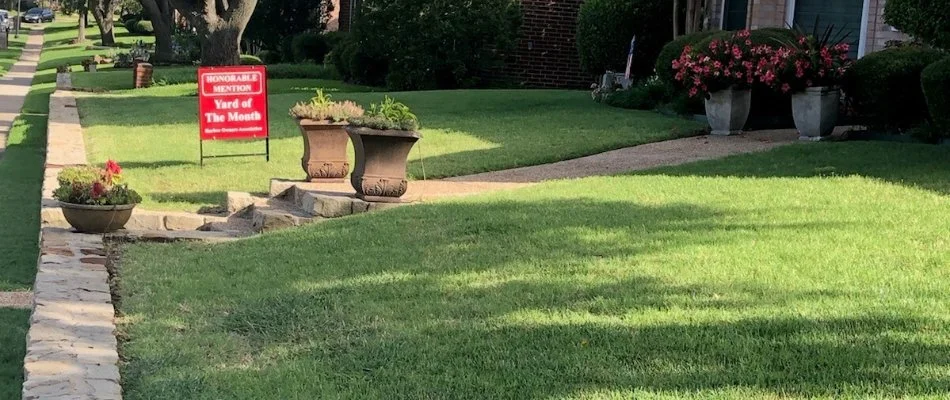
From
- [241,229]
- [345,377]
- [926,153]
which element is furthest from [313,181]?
[345,377]

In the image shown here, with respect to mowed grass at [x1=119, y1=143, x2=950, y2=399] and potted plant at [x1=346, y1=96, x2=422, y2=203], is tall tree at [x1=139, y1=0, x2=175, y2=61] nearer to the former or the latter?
potted plant at [x1=346, y1=96, x2=422, y2=203]

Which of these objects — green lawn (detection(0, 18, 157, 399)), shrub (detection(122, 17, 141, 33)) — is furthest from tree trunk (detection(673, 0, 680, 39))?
shrub (detection(122, 17, 141, 33))

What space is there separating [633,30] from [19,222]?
41.7ft

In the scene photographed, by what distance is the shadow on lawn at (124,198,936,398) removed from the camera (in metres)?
4.66

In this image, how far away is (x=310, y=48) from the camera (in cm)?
3672

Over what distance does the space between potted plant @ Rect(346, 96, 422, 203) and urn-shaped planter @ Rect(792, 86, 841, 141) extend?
499cm

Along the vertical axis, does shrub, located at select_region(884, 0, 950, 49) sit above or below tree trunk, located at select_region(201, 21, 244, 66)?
above

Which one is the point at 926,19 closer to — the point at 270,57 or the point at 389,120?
the point at 389,120

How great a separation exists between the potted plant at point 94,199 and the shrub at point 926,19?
671 centimetres

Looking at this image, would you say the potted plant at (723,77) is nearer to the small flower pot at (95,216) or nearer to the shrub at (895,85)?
the shrub at (895,85)

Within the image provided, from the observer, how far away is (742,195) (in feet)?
29.0

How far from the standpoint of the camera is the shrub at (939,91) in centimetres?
1075

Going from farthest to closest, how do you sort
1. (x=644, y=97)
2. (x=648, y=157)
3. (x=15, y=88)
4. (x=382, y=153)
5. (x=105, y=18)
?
(x=105, y=18) → (x=15, y=88) → (x=644, y=97) → (x=648, y=157) → (x=382, y=153)

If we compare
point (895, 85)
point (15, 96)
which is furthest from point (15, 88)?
point (895, 85)
